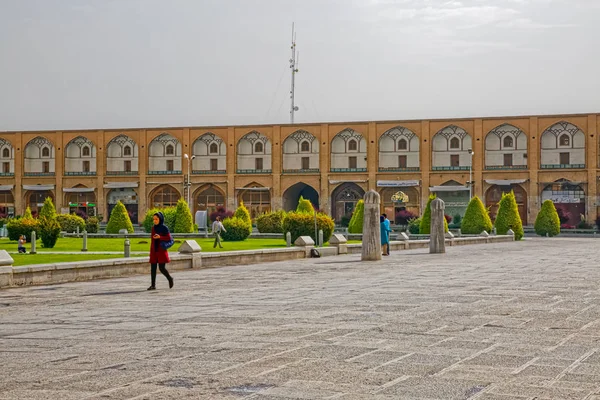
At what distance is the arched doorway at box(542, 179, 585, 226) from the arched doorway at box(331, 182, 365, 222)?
13094mm

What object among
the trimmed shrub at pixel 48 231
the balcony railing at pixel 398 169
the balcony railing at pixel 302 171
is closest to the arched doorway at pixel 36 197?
the balcony railing at pixel 302 171

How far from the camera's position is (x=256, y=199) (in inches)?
2400

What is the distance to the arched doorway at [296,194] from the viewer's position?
60.4 metres

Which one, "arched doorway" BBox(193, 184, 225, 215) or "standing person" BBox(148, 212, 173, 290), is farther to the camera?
"arched doorway" BBox(193, 184, 225, 215)

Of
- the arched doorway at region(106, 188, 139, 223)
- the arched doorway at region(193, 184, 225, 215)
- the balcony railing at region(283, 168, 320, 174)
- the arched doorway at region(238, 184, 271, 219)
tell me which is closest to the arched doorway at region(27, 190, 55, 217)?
the arched doorway at region(106, 188, 139, 223)

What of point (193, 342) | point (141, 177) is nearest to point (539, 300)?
point (193, 342)

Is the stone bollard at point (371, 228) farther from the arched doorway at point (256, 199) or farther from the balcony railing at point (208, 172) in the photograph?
the balcony railing at point (208, 172)

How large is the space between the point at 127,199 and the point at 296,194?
1273 centimetres

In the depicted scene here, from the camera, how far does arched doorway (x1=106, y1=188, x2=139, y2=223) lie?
202ft

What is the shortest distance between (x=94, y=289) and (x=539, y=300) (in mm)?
6492

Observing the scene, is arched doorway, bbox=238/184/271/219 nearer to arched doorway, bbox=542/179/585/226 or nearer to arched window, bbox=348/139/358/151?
arched window, bbox=348/139/358/151

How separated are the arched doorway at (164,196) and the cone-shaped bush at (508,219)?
88.8 ft

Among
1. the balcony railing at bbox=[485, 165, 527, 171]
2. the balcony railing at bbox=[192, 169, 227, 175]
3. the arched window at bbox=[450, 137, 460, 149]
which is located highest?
the arched window at bbox=[450, 137, 460, 149]

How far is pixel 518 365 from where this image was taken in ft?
18.4
